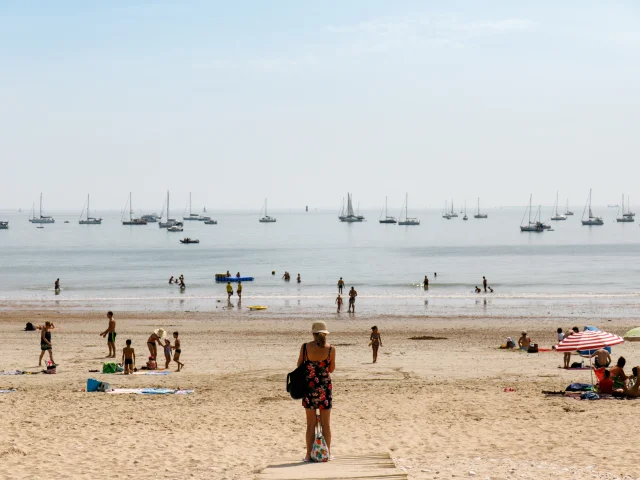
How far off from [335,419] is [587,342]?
6.35 m

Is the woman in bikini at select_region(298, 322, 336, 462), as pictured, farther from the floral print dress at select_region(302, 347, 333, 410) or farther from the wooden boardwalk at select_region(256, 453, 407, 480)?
the wooden boardwalk at select_region(256, 453, 407, 480)

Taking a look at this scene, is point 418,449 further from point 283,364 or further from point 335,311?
point 335,311

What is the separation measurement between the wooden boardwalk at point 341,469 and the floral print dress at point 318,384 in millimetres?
773

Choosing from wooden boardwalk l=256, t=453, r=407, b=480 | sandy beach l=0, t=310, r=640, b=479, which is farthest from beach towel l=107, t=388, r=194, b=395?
wooden boardwalk l=256, t=453, r=407, b=480

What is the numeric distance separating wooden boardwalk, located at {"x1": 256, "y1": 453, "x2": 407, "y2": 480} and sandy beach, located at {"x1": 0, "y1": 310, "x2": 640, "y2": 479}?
0.62 m

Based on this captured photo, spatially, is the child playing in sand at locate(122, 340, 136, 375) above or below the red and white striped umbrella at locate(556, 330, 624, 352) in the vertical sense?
below

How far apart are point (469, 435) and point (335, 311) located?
102 feet

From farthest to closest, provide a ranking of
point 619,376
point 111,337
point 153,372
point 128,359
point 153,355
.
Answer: point 111,337
point 153,355
point 153,372
point 128,359
point 619,376

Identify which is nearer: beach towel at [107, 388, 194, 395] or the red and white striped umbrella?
the red and white striped umbrella

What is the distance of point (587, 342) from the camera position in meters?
16.1

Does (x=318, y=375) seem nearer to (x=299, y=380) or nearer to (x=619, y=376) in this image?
(x=299, y=380)

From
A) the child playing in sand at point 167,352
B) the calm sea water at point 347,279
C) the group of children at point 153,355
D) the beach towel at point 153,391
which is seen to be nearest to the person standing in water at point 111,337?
the group of children at point 153,355

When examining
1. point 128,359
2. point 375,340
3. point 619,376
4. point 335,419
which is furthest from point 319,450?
point 375,340

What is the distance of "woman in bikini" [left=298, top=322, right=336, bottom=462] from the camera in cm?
932
